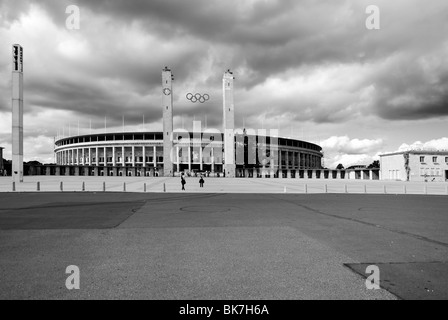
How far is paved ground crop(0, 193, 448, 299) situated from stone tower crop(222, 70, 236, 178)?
8226 centimetres

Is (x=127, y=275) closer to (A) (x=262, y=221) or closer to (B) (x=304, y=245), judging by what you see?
(B) (x=304, y=245)

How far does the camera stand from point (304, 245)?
26.5 feet

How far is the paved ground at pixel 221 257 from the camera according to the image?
16.3 feet

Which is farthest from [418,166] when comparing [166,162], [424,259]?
[424,259]

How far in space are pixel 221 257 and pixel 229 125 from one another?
92136 millimetres

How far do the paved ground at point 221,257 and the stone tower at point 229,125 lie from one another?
82256 mm

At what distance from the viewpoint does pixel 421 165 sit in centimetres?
7031

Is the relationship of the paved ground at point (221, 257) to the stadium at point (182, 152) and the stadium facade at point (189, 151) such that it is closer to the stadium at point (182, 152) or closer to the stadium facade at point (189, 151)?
the stadium facade at point (189, 151)

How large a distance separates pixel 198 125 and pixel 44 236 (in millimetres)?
123253

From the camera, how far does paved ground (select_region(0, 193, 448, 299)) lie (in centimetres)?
498

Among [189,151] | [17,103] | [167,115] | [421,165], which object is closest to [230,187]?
[17,103]
